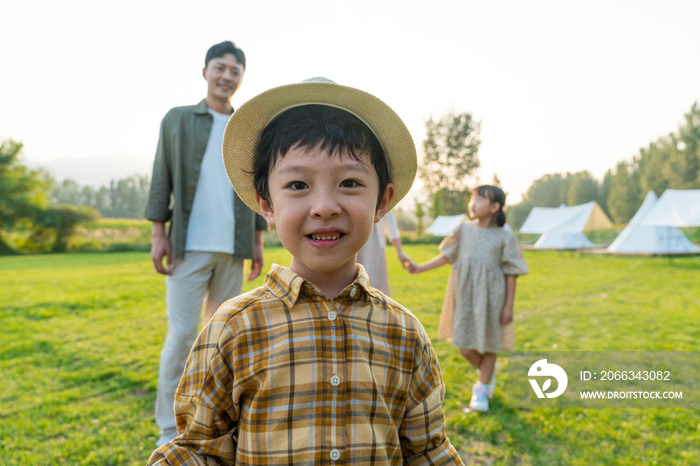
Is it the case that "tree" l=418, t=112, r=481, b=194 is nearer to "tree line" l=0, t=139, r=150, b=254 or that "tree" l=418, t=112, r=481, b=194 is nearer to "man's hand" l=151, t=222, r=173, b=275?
"tree line" l=0, t=139, r=150, b=254

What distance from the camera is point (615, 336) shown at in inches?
233

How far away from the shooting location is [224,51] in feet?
9.00

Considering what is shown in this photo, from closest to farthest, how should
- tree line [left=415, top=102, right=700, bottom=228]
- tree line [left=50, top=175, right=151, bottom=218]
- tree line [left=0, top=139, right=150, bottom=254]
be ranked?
tree line [left=0, top=139, right=150, bottom=254] < tree line [left=415, top=102, right=700, bottom=228] < tree line [left=50, top=175, right=151, bottom=218]

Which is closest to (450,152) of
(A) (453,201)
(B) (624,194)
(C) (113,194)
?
(A) (453,201)

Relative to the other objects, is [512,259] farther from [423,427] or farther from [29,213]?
[29,213]

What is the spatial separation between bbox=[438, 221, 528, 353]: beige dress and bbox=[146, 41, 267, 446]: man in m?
1.80

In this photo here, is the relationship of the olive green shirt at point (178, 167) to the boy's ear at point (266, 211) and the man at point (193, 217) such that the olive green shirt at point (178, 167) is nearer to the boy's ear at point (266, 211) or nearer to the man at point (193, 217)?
the man at point (193, 217)

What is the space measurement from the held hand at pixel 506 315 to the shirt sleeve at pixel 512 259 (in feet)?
0.90

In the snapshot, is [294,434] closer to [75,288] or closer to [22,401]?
[22,401]

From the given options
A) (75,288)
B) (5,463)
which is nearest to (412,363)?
(5,463)

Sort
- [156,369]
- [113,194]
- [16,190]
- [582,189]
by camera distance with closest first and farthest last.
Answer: [156,369], [16,190], [582,189], [113,194]

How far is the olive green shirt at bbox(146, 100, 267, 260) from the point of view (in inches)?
101

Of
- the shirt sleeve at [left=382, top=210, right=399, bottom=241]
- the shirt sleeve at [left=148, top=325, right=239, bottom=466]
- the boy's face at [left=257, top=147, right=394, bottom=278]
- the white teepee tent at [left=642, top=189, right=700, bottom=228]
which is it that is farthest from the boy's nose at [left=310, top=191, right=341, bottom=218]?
the white teepee tent at [left=642, top=189, right=700, bottom=228]
